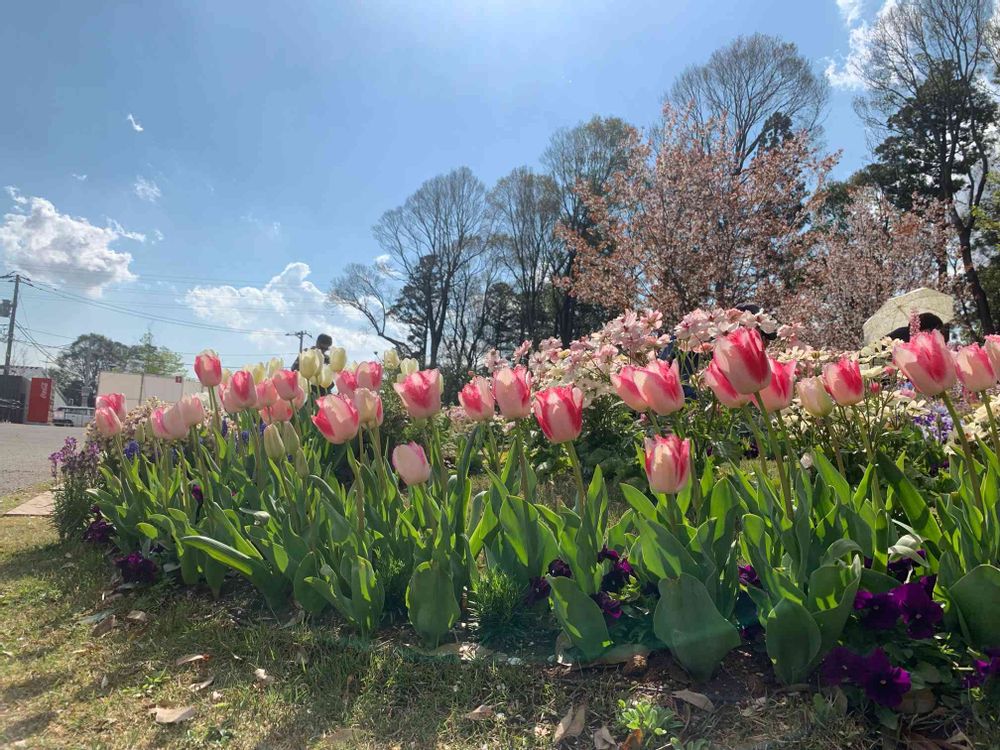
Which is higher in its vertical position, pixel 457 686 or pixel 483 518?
pixel 483 518

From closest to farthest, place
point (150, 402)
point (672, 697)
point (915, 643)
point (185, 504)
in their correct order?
point (915, 643) < point (672, 697) < point (185, 504) < point (150, 402)

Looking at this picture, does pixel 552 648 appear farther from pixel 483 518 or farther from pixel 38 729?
pixel 38 729

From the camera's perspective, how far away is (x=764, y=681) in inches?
66.8

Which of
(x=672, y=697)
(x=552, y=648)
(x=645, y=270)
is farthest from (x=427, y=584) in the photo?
(x=645, y=270)

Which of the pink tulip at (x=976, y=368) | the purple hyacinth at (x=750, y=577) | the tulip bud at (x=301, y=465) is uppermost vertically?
the pink tulip at (x=976, y=368)

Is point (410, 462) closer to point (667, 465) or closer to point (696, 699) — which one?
point (667, 465)

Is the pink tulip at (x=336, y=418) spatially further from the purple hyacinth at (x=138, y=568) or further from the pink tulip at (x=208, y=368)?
the purple hyacinth at (x=138, y=568)

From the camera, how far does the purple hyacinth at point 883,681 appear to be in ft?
4.64

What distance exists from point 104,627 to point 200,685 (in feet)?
2.89

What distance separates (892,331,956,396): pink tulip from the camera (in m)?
1.61

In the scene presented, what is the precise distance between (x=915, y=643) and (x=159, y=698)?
7.19 feet

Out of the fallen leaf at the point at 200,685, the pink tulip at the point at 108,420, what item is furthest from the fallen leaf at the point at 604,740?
the pink tulip at the point at 108,420

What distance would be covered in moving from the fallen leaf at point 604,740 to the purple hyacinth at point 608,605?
0.33m

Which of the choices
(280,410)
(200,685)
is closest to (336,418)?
(280,410)
